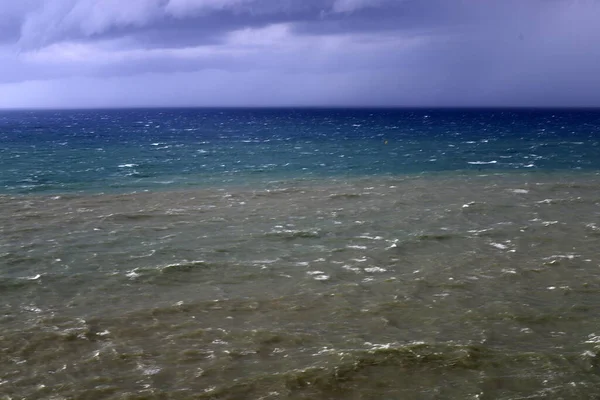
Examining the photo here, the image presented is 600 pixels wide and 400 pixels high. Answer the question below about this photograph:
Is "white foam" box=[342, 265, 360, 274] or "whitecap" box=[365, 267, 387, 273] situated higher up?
"whitecap" box=[365, 267, 387, 273]

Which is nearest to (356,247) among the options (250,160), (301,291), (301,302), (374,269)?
(374,269)

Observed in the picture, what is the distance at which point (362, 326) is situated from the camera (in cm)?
1616

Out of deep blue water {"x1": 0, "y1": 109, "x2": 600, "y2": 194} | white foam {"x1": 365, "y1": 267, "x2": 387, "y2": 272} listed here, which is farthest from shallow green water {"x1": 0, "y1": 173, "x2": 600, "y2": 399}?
deep blue water {"x1": 0, "y1": 109, "x2": 600, "y2": 194}

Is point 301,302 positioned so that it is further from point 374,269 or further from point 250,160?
point 250,160

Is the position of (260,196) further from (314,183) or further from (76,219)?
(76,219)

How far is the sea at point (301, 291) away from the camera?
43.9 ft

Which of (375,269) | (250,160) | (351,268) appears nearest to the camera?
(375,269)

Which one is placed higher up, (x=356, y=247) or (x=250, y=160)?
(x=250, y=160)

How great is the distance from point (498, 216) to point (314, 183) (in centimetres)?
1518

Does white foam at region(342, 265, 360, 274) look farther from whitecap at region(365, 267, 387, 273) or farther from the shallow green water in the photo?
whitecap at region(365, 267, 387, 273)

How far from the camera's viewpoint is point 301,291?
18.8 meters

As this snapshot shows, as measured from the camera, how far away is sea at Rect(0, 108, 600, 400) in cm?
1339

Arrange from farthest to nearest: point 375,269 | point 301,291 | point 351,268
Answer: point 351,268 → point 375,269 → point 301,291

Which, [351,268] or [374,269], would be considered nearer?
[374,269]
